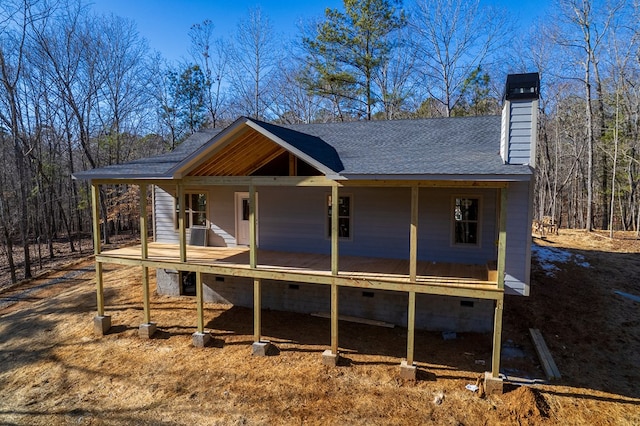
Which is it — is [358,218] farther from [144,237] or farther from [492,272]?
[144,237]

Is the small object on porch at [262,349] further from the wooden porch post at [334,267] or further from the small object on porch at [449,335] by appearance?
the small object on porch at [449,335]

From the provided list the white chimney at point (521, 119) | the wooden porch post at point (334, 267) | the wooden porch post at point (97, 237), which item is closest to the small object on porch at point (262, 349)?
the wooden porch post at point (334, 267)

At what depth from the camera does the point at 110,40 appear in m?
26.1

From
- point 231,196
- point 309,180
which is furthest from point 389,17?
point 309,180

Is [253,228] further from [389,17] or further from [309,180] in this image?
[389,17]

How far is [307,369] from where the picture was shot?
805 cm

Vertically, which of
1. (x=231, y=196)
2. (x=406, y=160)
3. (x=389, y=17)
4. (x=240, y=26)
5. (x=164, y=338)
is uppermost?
(x=240, y=26)

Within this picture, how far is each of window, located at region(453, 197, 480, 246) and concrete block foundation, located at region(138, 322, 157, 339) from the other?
8.42 m

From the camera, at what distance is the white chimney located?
294 inches

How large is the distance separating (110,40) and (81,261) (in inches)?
652

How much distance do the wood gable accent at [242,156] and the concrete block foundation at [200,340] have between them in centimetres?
412

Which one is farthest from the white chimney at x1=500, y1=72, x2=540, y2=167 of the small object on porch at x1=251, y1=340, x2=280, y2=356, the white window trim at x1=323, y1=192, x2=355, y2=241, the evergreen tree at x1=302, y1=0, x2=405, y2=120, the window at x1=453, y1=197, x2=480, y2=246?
the evergreen tree at x1=302, y1=0, x2=405, y2=120

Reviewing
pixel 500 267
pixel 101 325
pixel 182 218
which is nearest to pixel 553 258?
pixel 500 267

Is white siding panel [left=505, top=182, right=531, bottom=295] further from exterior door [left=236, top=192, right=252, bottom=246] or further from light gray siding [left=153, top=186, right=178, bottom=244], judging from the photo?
light gray siding [left=153, top=186, right=178, bottom=244]
